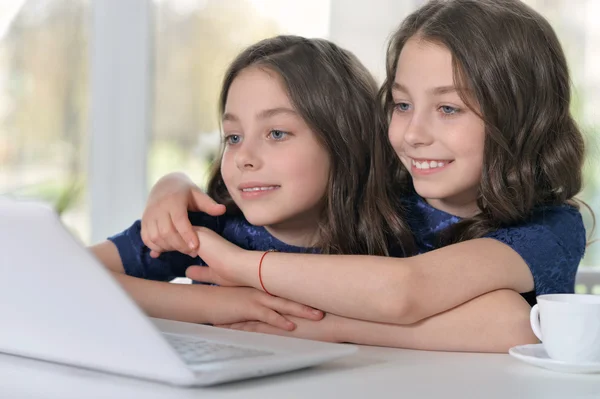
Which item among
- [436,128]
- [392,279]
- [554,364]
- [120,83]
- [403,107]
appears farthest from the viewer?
[120,83]

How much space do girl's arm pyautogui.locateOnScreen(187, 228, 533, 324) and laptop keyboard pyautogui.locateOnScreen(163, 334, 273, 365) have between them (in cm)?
22

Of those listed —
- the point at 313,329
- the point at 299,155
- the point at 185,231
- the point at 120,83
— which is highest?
the point at 120,83

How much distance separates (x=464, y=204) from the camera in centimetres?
142

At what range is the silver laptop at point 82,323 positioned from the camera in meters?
0.71

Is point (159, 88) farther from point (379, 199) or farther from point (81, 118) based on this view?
point (379, 199)

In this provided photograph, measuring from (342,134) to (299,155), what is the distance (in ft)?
0.32

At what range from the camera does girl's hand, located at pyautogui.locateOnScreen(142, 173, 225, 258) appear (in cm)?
135

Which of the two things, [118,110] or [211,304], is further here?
[118,110]

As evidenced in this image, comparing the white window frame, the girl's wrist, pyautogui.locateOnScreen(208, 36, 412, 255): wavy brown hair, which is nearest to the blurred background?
the white window frame

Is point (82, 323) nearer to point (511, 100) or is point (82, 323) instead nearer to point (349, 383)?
point (349, 383)

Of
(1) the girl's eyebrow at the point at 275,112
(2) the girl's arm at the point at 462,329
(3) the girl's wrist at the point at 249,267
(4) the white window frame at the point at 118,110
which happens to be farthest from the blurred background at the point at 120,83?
(2) the girl's arm at the point at 462,329

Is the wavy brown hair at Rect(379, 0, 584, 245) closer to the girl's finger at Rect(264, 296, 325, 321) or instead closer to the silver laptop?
the girl's finger at Rect(264, 296, 325, 321)

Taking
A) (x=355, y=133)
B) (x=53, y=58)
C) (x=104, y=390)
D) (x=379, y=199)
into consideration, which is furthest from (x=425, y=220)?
(x=53, y=58)

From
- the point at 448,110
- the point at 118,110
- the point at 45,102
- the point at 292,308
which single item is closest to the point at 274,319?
the point at 292,308
